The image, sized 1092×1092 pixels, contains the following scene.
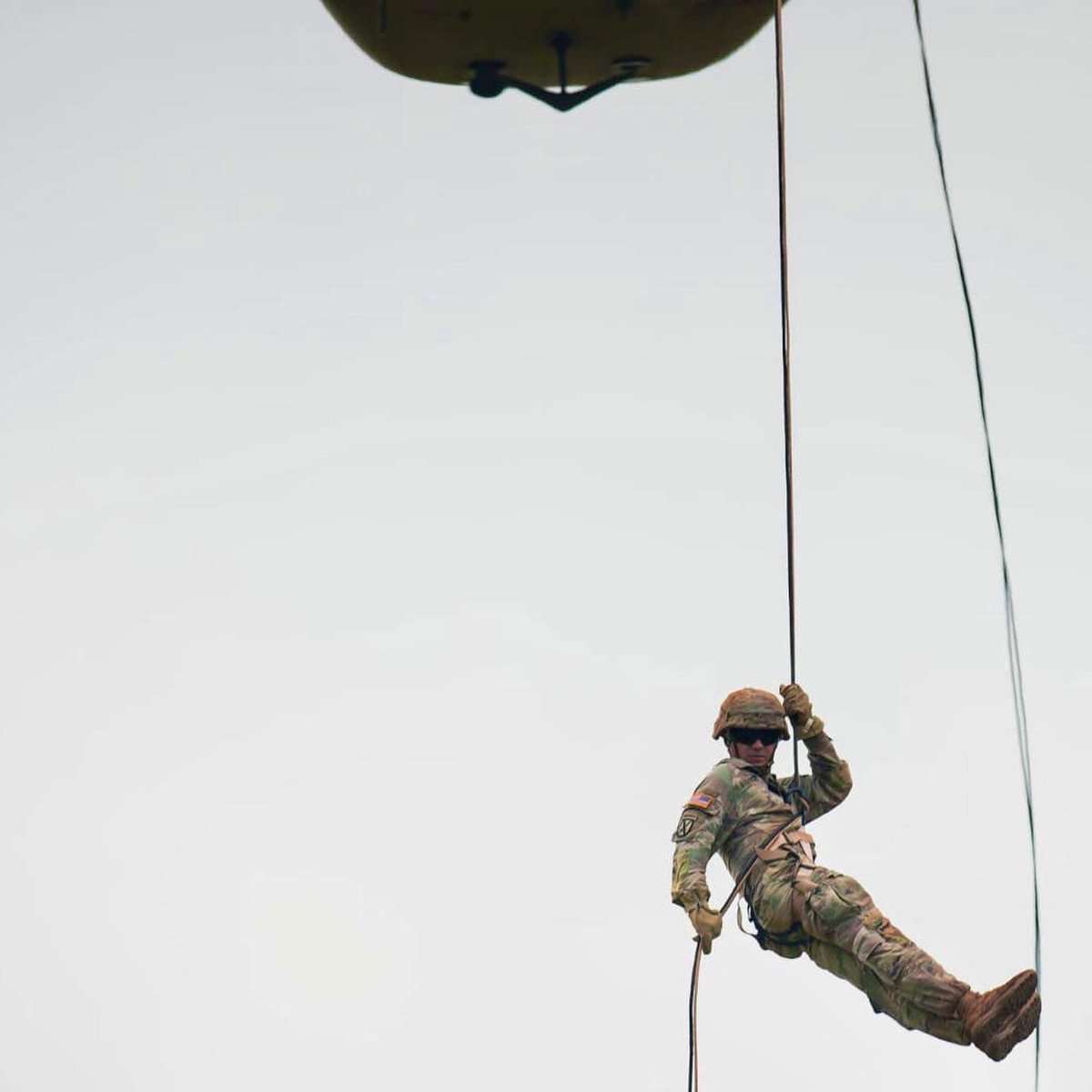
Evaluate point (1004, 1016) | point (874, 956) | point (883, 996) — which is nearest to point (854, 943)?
point (874, 956)

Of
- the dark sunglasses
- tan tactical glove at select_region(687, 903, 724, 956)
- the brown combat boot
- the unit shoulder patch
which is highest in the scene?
the dark sunglasses

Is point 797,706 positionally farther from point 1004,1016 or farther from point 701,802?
point 1004,1016

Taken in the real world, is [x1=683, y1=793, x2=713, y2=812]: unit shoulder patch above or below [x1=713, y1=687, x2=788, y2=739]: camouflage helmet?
below

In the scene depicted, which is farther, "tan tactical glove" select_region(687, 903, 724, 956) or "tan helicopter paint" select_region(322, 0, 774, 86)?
"tan helicopter paint" select_region(322, 0, 774, 86)

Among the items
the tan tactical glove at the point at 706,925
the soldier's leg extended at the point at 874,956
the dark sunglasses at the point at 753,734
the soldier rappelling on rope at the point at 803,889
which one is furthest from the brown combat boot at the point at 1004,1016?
the dark sunglasses at the point at 753,734

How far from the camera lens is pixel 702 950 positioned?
56.2 ft

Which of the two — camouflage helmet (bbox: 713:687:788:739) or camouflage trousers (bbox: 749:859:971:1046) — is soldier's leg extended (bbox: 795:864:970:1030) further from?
camouflage helmet (bbox: 713:687:788:739)

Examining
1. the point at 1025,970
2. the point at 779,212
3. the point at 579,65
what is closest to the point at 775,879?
the point at 1025,970

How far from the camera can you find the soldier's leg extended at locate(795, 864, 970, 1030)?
17031 millimetres

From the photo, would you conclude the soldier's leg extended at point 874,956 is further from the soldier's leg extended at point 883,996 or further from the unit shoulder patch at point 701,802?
the unit shoulder patch at point 701,802

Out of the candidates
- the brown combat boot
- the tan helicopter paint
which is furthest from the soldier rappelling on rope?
the tan helicopter paint

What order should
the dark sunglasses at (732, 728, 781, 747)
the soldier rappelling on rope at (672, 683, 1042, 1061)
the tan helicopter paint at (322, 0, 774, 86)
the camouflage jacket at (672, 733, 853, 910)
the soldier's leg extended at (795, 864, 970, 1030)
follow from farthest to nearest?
the tan helicopter paint at (322, 0, 774, 86)
the dark sunglasses at (732, 728, 781, 747)
the camouflage jacket at (672, 733, 853, 910)
the soldier's leg extended at (795, 864, 970, 1030)
the soldier rappelling on rope at (672, 683, 1042, 1061)

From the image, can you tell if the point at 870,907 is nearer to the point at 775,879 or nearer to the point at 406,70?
the point at 775,879

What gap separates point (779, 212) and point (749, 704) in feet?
10.6
